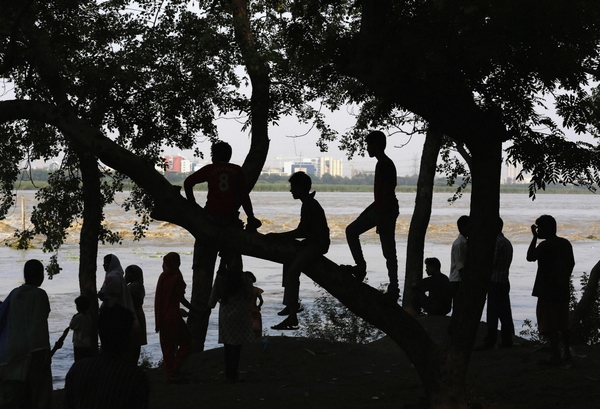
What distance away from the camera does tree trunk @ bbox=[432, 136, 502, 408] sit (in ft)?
26.0

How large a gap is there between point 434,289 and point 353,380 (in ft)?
7.67

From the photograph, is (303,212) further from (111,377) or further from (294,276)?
(111,377)

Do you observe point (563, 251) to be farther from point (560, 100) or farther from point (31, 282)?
point (31, 282)

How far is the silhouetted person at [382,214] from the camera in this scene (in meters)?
7.95

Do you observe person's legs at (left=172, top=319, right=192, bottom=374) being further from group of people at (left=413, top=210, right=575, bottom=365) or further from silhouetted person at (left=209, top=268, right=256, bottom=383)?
group of people at (left=413, top=210, right=575, bottom=365)

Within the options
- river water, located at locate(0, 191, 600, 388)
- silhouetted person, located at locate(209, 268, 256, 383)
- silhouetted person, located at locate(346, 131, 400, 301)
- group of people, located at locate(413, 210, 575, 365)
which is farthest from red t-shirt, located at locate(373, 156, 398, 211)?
river water, located at locate(0, 191, 600, 388)

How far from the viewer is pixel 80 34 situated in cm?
1517

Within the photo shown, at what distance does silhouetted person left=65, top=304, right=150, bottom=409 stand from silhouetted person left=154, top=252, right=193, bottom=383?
622 centimetres

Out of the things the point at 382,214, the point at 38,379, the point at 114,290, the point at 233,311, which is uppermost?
the point at 382,214

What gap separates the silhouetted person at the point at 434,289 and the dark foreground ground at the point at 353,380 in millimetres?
430

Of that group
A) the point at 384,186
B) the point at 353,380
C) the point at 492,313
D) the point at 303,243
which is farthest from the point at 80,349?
the point at 492,313

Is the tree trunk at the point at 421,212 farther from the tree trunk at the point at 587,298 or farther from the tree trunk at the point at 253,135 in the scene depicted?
the tree trunk at the point at 253,135

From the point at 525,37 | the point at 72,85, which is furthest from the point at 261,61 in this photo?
the point at 525,37

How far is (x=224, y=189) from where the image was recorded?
793cm
